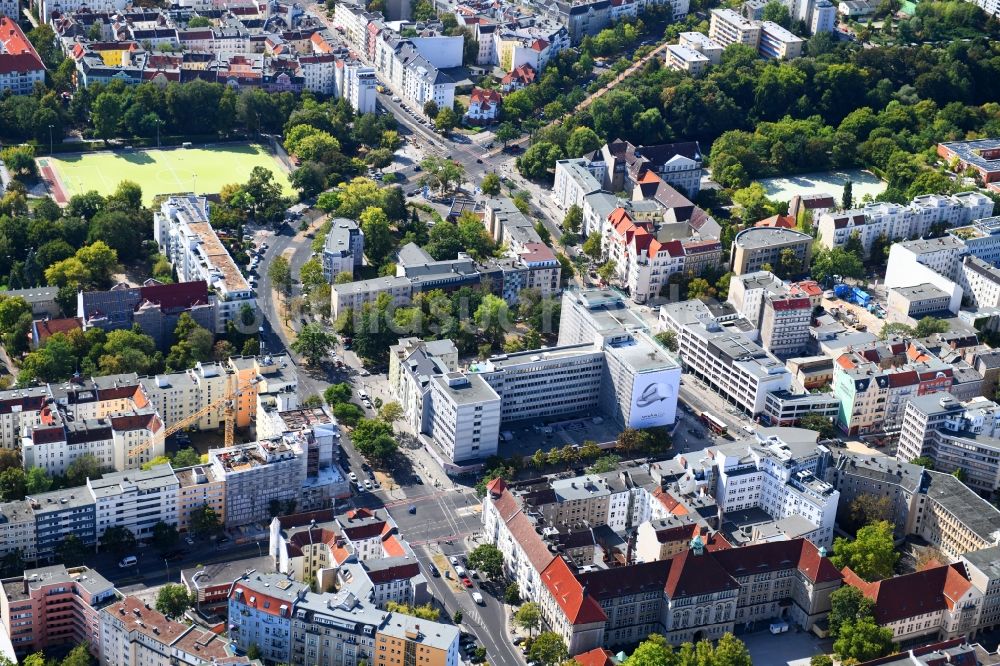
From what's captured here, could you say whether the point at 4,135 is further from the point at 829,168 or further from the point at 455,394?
the point at 829,168

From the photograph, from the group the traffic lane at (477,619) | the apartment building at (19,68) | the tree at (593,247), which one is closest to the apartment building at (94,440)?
the traffic lane at (477,619)

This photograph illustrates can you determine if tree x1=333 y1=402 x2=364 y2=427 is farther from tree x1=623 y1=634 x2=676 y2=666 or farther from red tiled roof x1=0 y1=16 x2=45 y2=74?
red tiled roof x1=0 y1=16 x2=45 y2=74

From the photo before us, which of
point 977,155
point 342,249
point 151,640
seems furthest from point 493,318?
point 977,155

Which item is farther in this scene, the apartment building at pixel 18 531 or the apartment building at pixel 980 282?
the apartment building at pixel 980 282

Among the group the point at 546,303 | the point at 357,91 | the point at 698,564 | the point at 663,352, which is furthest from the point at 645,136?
the point at 698,564

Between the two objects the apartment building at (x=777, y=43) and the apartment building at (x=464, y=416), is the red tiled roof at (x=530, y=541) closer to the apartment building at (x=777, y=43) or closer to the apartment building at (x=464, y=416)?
the apartment building at (x=464, y=416)

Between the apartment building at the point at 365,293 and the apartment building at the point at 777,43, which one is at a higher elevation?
the apartment building at the point at 777,43

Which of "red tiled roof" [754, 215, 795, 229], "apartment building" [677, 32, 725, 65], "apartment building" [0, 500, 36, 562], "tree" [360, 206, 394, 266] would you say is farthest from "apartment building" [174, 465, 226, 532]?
"apartment building" [677, 32, 725, 65]
